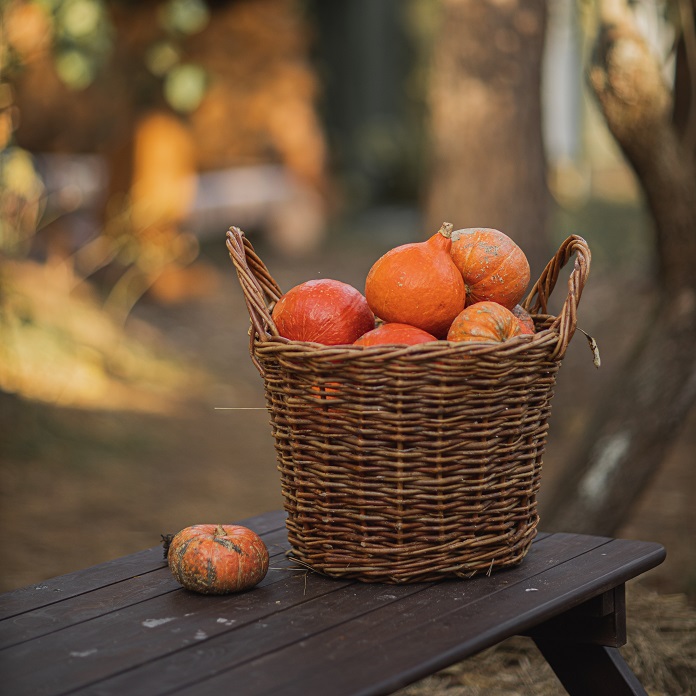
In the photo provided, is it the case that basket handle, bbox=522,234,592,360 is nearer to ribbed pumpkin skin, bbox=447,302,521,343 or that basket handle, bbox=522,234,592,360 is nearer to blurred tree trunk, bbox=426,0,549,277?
ribbed pumpkin skin, bbox=447,302,521,343

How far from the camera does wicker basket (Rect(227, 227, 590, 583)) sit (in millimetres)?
1633

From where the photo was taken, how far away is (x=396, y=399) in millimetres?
1636

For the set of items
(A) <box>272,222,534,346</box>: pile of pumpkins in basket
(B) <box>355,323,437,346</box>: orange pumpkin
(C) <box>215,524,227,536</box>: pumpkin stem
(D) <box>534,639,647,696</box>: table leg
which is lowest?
(D) <box>534,639,647,696</box>: table leg

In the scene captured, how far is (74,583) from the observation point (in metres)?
1.80

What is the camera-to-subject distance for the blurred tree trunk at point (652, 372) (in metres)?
3.18

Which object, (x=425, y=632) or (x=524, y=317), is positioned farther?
(x=524, y=317)

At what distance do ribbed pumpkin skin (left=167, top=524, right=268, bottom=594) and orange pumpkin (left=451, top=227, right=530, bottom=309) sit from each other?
614 millimetres

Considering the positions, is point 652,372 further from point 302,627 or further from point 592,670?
point 302,627

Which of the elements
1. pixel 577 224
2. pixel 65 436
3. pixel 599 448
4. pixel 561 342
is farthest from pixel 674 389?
pixel 577 224

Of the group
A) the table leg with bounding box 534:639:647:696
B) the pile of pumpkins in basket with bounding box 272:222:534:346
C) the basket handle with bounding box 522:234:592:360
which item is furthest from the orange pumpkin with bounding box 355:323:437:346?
the table leg with bounding box 534:639:647:696

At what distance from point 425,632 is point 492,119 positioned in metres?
3.80

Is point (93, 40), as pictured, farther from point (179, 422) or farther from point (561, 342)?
point (561, 342)

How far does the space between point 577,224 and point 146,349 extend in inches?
162

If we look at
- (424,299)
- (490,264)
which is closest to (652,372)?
(490,264)
